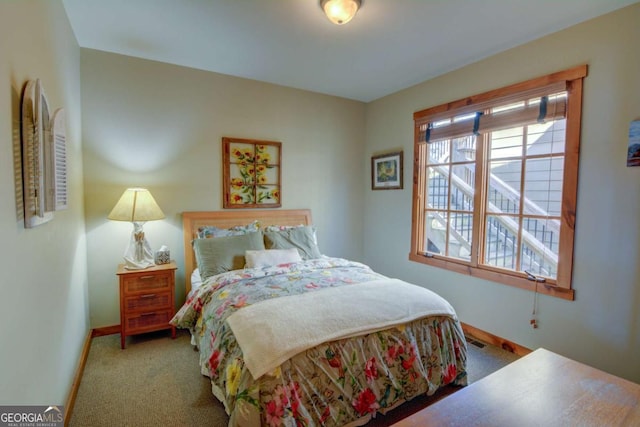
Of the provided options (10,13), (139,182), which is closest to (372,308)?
(10,13)

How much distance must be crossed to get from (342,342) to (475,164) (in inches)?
84.2

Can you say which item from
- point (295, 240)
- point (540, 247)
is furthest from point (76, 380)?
point (540, 247)

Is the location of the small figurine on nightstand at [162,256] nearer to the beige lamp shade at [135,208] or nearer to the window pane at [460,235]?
the beige lamp shade at [135,208]

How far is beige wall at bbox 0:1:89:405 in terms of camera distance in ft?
3.45

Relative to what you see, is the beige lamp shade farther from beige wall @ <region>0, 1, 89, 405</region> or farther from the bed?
the bed

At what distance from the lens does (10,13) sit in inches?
44.1

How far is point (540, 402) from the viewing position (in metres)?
1.15

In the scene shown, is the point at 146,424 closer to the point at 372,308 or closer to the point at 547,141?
the point at 372,308

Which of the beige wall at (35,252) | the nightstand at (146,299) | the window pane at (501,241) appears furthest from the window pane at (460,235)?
the beige wall at (35,252)

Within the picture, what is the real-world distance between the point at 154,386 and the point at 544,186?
324cm

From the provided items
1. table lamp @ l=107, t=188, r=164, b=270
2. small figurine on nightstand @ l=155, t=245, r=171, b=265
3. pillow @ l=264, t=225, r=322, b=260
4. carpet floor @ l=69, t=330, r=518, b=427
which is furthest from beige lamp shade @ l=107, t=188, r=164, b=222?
carpet floor @ l=69, t=330, r=518, b=427

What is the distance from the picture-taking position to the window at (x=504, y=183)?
2.35 metres

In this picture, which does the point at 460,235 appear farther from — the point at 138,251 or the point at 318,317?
the point at 138,251

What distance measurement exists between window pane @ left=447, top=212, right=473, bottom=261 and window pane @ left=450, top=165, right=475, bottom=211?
0.09m
